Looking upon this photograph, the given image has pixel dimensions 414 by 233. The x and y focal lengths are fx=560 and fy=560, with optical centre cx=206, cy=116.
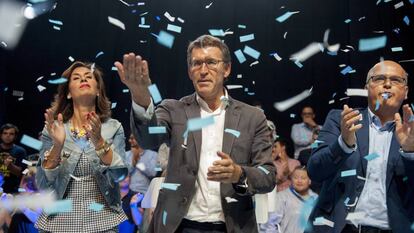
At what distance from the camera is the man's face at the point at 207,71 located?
2445 millimetres

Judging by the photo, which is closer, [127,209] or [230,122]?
[230,122]

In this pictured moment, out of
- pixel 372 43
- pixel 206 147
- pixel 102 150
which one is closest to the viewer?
pixel 206 147

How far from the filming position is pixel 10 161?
6043 mm

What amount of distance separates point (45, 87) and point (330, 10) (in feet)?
13.1

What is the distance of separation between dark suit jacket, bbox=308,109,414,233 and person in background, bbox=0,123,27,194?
4.15 metres

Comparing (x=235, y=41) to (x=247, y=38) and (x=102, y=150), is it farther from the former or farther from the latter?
(x=102, y=150)

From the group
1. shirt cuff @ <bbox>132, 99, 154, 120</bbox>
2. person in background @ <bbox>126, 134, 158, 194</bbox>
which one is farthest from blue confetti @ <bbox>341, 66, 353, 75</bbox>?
shirt cuff @ <bbox>132, 99, 154, 120</bbox>

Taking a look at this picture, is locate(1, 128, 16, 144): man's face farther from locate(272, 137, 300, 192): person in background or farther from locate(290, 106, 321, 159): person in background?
locate(290, 106, 321, 159): person in background

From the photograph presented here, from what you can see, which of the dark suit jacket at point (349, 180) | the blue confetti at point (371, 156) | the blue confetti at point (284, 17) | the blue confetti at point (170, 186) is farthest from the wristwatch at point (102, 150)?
the blue confetti at point (284, 17)

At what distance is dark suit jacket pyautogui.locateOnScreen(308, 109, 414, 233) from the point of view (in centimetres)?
246

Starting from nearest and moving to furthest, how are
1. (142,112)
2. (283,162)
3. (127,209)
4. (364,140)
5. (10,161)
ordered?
(142,112)
(364,140)
(127,209)
(283,162)
(10,161)

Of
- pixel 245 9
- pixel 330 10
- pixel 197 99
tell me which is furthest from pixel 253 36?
pixel 197 99

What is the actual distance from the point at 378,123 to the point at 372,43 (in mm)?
4565

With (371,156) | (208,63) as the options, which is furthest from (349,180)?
(208,63)
